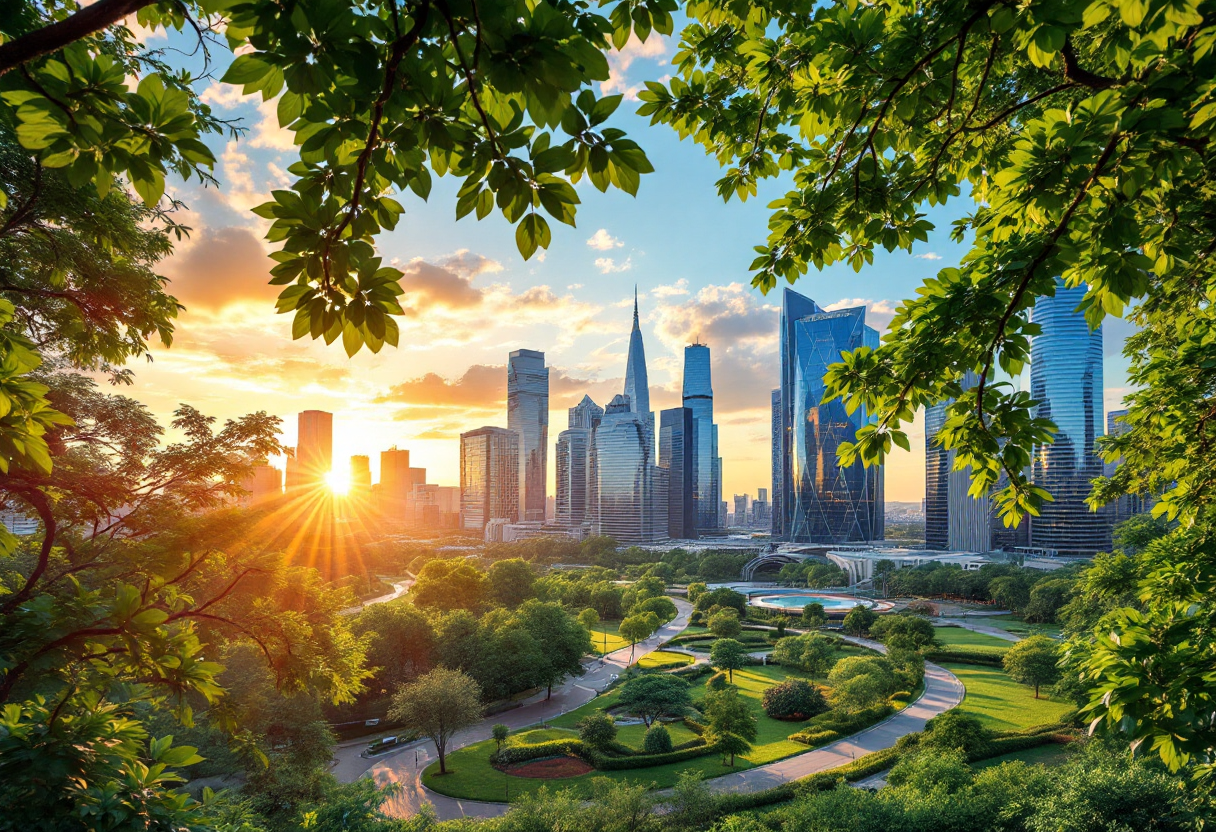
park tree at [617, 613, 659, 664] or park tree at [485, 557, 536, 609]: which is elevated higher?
park tree at [485, 557, 536, 609]

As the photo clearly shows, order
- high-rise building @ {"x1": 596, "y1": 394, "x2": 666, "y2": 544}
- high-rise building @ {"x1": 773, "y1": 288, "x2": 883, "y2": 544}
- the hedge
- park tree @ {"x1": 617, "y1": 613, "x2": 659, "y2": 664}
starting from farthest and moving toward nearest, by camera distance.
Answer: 1. high-rise building @ {"x1": 596, "y1": 394, "x2": 666, "y2": 544}
2. high-rise building @ {"x1": 773, "y1": 288, "x2": 883, "y2": 544}
3. park tree @ {"x1": 617, "y1": 613, "x2": 659, "y2": 664}
4. the hedge

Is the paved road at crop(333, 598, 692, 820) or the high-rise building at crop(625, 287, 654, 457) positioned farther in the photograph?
the high-rise building at crop(625, 287, 654, 457)

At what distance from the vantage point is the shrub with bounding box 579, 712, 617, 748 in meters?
19.9

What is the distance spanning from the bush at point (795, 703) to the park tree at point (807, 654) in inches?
184

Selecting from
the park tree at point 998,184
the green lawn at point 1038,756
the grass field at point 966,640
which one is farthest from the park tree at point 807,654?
the park tree at point 998,184

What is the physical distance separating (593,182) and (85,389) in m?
12.1

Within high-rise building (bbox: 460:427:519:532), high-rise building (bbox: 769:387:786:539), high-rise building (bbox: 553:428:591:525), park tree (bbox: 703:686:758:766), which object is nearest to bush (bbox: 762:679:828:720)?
park tree (bbox: 703:686:758:766)

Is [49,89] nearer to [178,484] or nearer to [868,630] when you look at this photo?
[178,484]

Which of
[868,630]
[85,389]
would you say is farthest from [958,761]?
[868,630]

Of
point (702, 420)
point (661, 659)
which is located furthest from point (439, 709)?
point (702, 420)

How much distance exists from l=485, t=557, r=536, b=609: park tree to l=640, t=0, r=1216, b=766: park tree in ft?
120

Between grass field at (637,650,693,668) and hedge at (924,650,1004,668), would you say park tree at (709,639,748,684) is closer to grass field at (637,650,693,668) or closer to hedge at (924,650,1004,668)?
grass field at (637,650,693,668)

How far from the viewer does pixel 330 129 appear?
159 cm

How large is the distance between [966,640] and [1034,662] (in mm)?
12877
